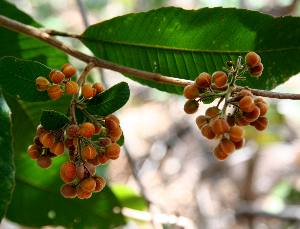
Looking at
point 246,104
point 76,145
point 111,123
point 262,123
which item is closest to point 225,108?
point 246,104

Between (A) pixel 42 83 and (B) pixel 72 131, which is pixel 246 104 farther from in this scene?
(A) pixel 42 83

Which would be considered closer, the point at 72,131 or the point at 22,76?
the point at 72,131

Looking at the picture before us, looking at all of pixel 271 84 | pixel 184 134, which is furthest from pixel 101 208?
pixel 184 134

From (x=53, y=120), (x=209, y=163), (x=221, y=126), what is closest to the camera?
(x=221, y=126)

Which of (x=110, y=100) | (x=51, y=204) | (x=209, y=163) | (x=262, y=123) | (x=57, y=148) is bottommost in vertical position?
(x=51, y=204)

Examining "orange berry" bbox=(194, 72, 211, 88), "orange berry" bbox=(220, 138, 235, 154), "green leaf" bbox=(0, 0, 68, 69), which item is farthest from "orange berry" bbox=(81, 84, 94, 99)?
"green leaf" bbox=(0, 0, 68, 69)

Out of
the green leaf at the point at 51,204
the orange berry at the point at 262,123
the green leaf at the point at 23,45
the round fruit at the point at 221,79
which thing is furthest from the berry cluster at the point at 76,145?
the green leaf at the point at 51,204

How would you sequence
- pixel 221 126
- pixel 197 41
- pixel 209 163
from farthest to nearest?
pixel 209 163
pixel 197 41
pixel 221 126
